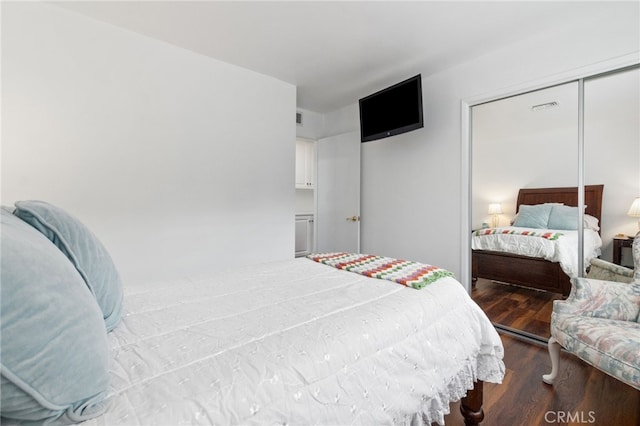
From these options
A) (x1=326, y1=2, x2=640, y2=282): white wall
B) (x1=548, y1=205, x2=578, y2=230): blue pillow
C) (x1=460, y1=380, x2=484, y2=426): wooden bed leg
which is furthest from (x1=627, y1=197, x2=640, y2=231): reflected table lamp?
(x1=460, y1=380, x2=484, y2=426): wooden bed leg

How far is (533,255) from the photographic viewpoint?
2639 mm

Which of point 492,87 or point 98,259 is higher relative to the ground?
point 492,87

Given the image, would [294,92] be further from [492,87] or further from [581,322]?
[581,322]

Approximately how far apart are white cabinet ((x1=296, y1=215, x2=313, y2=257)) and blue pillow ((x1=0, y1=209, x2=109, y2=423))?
4198 millimetres

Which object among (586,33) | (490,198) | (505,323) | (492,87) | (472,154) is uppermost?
(586,33)

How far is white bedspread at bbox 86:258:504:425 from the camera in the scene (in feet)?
2.20

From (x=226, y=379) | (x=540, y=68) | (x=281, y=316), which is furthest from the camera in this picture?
(x=540, y=68)

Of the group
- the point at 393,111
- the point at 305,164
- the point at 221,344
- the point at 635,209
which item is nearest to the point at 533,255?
the point at 635,209

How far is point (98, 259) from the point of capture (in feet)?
3.00

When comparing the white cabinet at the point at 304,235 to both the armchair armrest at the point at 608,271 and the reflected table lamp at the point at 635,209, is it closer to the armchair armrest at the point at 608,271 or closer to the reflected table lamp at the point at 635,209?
the armchair armrest at the point at 608,271

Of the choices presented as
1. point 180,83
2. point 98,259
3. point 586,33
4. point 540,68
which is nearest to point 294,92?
point 180,83

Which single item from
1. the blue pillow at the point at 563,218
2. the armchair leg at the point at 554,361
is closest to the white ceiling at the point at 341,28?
the blue pillow at the point at 563,218

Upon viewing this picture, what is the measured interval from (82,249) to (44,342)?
0.40 metres

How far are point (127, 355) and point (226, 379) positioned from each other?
0.30 meters
